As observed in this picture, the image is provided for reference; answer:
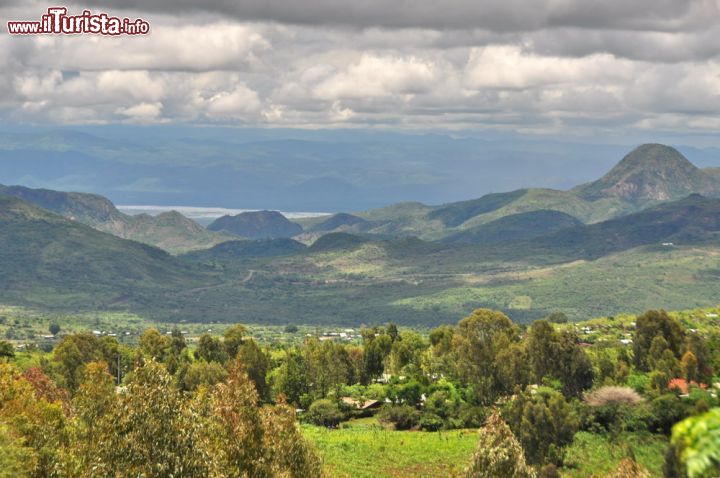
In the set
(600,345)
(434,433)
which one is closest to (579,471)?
(434,433)

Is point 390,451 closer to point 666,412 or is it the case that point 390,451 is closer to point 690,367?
point 666,412

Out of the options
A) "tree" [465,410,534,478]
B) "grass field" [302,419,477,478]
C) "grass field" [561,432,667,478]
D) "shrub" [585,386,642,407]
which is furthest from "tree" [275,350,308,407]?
"tree" [465,410,534,478]

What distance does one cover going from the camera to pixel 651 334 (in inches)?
4739

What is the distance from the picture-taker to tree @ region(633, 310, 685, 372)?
119 metres

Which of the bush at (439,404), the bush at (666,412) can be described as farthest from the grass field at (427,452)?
the bush at (439,404)

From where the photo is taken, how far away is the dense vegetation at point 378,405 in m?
36.4

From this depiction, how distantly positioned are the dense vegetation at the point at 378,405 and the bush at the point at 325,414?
0.75 feet

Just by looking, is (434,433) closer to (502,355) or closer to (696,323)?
(502,355)

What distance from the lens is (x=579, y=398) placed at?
349 ft

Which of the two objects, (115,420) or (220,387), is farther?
(220,387)

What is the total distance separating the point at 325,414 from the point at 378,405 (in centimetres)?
879

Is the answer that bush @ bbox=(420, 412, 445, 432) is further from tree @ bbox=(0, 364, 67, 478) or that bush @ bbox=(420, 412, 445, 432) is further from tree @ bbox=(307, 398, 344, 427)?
tree @ bbox=(0, 364, 67, 478)

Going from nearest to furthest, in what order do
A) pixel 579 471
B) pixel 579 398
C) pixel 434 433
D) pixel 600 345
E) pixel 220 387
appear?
pixel 220 387
pixel 579 471
pixel 434 433
pixel 579 398
pixel 600 345

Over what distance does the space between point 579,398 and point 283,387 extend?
3678 centimetres
